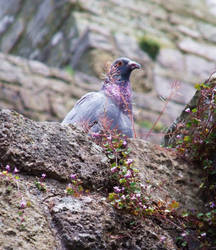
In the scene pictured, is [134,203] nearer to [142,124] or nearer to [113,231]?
[113,231]

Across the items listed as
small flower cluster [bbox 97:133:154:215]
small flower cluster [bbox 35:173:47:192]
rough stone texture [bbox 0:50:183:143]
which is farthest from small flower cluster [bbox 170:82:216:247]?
rough stone texture [bbox 0:50:183:143]

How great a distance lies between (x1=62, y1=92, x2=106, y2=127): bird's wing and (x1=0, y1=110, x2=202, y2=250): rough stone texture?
1.84 ft

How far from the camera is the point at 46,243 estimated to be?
158 centimetres

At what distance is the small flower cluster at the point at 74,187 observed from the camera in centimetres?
178

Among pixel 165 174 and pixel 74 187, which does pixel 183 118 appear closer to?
pixel 165 174

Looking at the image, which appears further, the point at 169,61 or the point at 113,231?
the point at 169,61

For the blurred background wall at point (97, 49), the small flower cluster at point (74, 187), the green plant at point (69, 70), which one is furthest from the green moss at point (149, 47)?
the small flower cluster at point (74, 187)

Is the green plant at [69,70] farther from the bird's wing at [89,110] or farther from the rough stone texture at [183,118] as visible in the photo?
the rough stone texture at [183,118]

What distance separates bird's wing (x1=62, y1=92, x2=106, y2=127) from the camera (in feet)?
8.42

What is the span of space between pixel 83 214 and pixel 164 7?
6503 mm

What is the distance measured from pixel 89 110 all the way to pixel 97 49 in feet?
12.0

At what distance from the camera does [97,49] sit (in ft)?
20.3

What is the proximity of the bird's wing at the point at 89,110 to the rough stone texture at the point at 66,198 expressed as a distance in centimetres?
56

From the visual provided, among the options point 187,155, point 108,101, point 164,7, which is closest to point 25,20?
point 164,7
